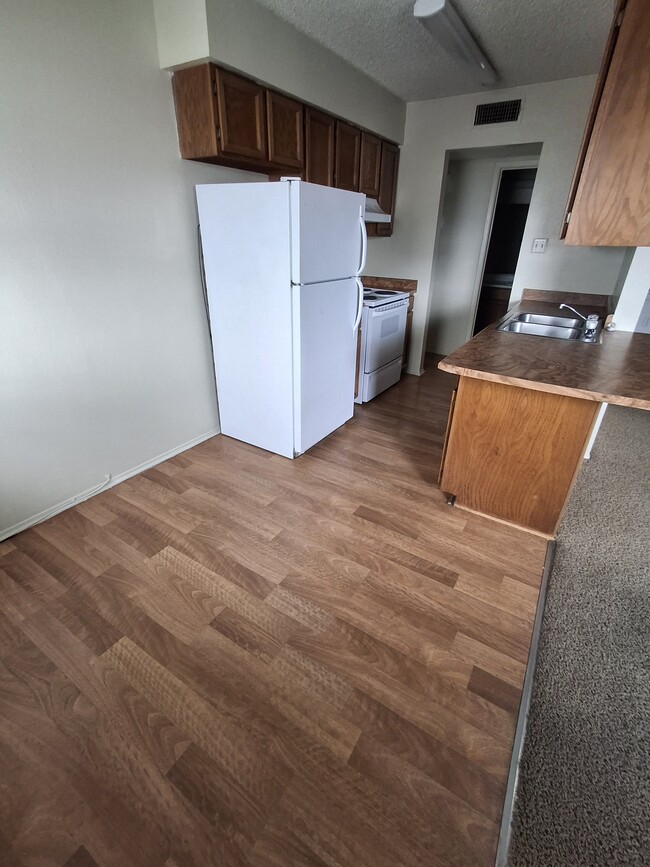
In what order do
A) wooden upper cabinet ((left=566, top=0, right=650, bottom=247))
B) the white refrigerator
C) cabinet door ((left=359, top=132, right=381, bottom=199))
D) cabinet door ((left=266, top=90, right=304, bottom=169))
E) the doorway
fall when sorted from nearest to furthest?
wooden upper cabinet ((left=566, top=0, right=650, bottom=247)) → the white refrigerator → cabinet door ((left=266, top=90, right=304, bottom=169)) → cabinet door ((left=359, top=132, right=381, bottom=199)) → the doorway

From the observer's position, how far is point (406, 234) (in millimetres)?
3832

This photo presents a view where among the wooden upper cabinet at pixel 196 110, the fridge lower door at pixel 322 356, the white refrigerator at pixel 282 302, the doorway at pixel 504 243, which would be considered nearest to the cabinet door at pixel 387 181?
the white refrigerator at pixel 282 302

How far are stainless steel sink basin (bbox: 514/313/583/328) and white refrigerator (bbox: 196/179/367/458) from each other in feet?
3.94

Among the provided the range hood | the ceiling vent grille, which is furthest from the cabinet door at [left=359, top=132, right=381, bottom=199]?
the ceiling vent grille

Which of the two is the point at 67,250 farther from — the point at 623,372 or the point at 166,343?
the point at 623,372

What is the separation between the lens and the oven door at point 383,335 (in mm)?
3282

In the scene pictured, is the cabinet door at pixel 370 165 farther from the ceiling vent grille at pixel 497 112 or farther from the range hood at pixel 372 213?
the ceiling vent grille at pixel 497 112

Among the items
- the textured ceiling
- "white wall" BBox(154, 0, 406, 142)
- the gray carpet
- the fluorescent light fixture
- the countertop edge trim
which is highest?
the textured ceiling

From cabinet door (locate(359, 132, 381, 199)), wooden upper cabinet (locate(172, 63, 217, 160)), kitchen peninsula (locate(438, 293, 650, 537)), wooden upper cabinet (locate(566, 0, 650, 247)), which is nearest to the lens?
wooden upper cabinet (locate(566, 0, 650, 247))

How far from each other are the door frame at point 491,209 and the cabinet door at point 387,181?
3.67 feet

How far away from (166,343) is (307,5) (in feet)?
6.46

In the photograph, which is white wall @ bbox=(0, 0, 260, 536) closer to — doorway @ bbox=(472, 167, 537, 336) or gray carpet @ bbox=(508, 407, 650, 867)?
gray carpet @ bbox=(508, 407, 650, 867)

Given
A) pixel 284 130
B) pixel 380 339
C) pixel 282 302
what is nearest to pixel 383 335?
pixel 380 339

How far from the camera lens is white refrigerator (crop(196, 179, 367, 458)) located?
7.17 feet
